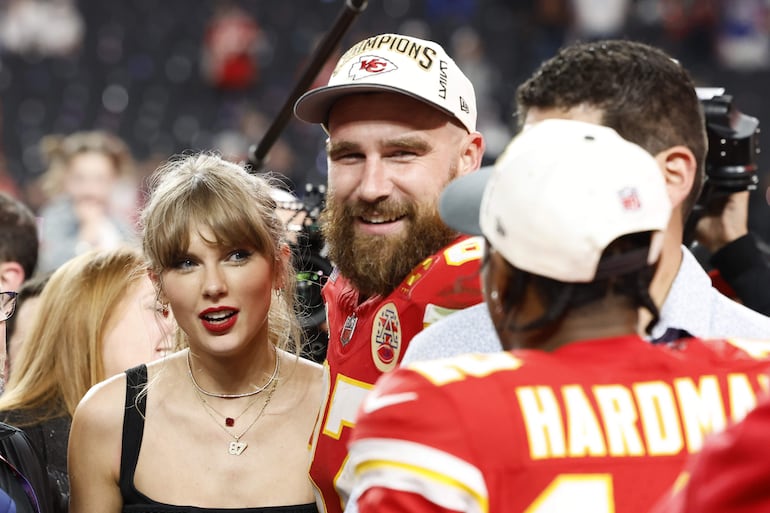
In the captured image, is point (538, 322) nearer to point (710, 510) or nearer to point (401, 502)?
point (401, 502)

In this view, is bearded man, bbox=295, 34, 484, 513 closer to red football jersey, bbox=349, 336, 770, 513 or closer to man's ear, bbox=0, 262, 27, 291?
red football jersey, bbox=349, 336, 770, 513

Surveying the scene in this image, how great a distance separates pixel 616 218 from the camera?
1245mm

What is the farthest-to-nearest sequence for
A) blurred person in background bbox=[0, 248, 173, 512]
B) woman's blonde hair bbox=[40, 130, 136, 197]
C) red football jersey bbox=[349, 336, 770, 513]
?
woman's blonde hair bbox=[40, 130, 136, 197] → blurred person in background bbox=[0, 248, 173, 512] → red football jersey bbox=[349, 336, 770, 513]

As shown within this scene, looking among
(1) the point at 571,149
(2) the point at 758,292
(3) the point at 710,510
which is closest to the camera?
(3) the point at 710,510

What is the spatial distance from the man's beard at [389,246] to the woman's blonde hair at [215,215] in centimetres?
23

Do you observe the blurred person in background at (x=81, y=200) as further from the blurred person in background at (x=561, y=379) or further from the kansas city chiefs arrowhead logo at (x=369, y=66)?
the blurred person in background at (x=561, y=379)

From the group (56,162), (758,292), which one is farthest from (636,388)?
(56,162)

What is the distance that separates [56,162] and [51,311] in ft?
14.1

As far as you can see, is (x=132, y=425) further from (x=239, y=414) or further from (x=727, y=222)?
(x=727, y=222)

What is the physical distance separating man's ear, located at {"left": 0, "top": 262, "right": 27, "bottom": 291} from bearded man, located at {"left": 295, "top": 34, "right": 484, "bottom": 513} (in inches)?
62.7

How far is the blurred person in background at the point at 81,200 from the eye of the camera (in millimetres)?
6203

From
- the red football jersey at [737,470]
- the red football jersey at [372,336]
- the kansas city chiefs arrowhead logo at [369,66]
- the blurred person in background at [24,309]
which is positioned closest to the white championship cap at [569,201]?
the red football jersey at [737,470]

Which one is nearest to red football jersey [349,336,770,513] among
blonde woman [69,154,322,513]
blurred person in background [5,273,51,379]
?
blonde woman [69,154,322,513]

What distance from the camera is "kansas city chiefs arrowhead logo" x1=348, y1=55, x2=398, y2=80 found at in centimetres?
213
